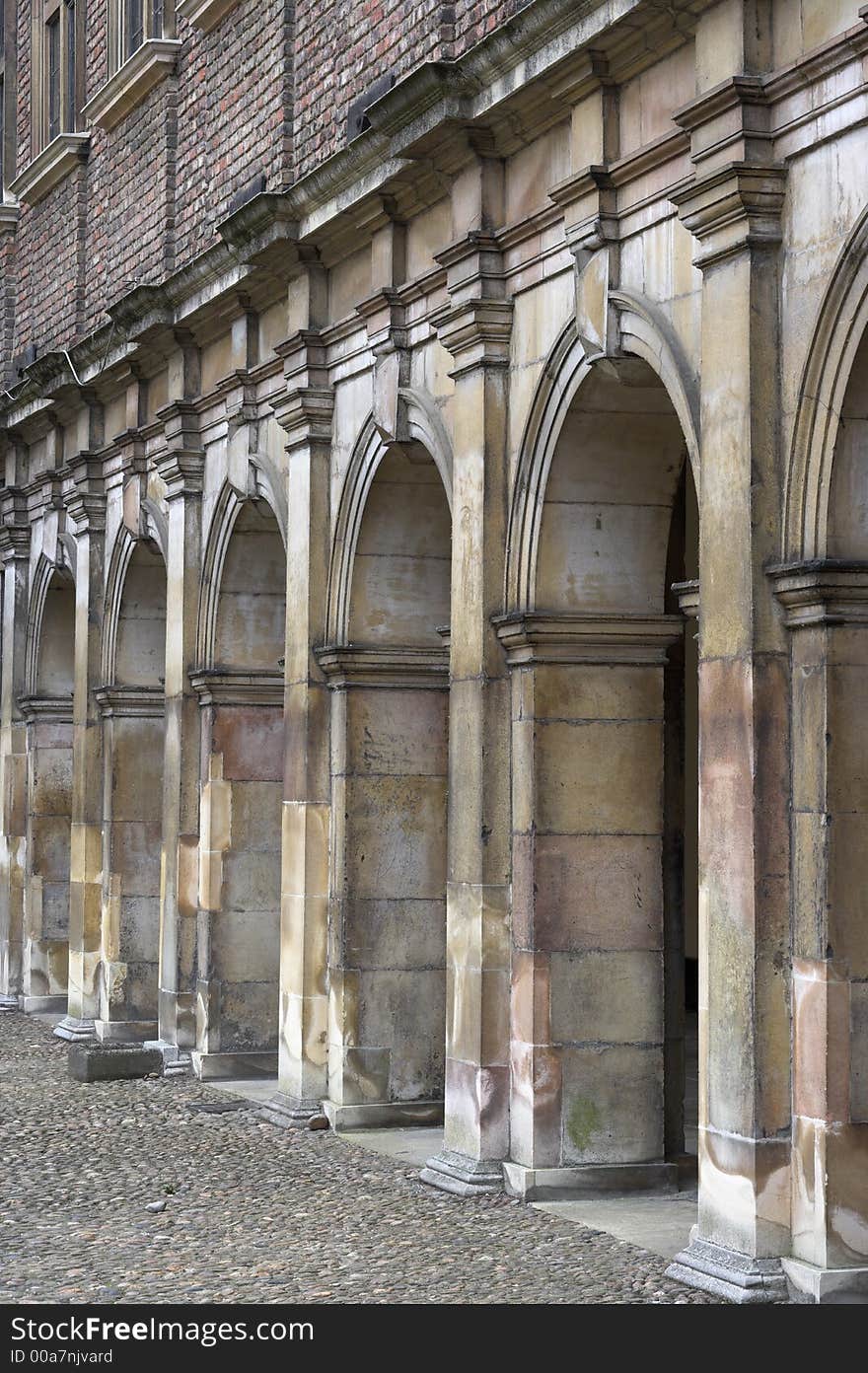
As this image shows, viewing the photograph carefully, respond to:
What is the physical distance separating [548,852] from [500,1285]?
261cm

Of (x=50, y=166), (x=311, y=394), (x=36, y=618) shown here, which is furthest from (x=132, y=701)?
(x=50, y=166)

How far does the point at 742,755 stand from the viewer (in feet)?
28.5

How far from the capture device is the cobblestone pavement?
866cm

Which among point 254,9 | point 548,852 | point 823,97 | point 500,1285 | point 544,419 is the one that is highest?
point 254,9

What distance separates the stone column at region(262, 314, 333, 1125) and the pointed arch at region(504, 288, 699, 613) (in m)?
2.81

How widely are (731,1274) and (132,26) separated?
12.7 meters

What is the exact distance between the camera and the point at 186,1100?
14305mm

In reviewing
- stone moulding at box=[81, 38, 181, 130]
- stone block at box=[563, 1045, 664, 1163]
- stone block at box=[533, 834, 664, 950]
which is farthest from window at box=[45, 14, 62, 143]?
stone block at box=[563, 1045, 664, 1163]

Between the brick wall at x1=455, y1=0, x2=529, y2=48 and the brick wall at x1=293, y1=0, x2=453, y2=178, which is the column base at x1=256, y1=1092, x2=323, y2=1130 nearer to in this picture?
the brick wall at x1=293, y1=0, x2=453, y2=178

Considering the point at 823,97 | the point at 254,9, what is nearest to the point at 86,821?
the point at 254,9

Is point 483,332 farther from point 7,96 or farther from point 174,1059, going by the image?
point 7,96

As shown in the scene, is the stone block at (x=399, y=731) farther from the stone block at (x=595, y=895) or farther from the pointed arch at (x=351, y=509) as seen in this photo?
the stone block at (x=595, y=895)

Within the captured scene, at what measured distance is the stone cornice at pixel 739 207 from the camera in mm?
8688

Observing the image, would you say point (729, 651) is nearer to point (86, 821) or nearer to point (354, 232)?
point (354, 232)
